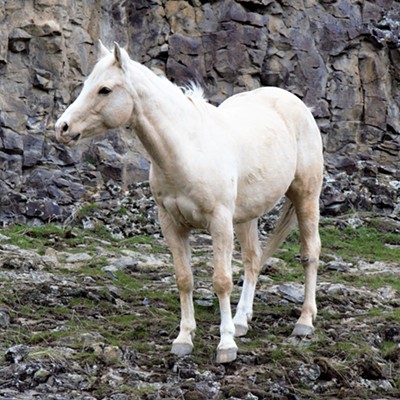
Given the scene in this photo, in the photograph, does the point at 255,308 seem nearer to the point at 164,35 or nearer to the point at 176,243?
the point at 176,243

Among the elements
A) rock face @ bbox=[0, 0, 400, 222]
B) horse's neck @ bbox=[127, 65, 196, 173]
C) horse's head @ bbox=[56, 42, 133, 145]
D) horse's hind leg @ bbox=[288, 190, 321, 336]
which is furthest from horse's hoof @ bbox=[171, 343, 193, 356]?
rock face @ bbox=[0, 0, 400, 222]

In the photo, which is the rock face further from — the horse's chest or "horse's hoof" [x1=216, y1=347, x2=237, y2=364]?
"horse's hoof" [x1=216, y1=347, x2=237, y2=364]

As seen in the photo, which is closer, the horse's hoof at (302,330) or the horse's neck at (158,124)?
the horse's neck at (158,124)

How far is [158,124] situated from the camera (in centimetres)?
672

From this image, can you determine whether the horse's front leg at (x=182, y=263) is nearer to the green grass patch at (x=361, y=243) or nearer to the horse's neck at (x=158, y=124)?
the horse's neck at (x=158, y=124)

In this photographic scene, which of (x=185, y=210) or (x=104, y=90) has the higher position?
(x=104, y=90)

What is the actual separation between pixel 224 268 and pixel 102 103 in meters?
1.61

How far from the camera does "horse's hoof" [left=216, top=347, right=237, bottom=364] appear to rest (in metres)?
6.67

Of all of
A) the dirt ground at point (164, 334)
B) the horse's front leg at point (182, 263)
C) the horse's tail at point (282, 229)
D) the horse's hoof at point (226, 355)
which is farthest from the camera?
the horse's tail at point (282, 229)

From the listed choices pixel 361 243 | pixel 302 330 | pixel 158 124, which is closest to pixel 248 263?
pixel 302 330

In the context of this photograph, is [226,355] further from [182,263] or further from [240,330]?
[240,330]

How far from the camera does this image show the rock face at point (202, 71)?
15.8m

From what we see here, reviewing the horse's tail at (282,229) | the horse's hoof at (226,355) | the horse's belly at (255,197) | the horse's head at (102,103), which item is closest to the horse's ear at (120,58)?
the horse's head at (102,103)

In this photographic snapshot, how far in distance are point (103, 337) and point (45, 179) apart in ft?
28.0
